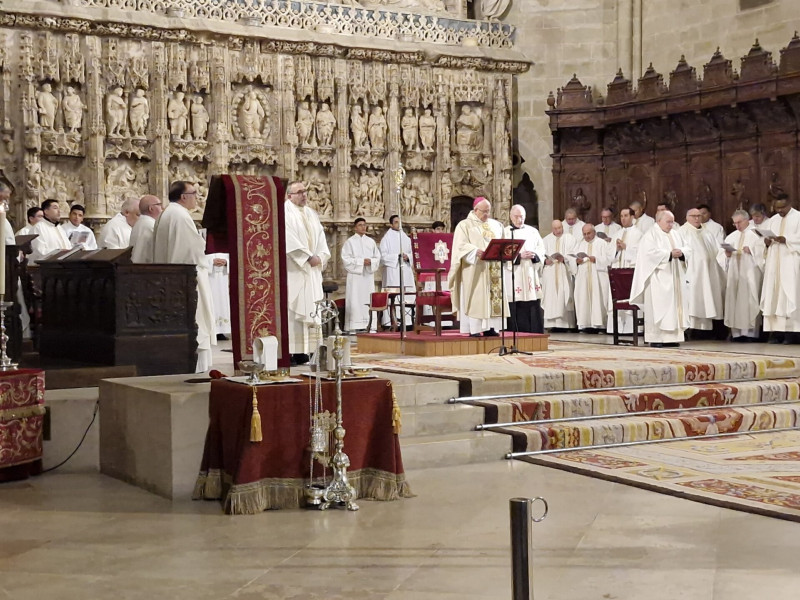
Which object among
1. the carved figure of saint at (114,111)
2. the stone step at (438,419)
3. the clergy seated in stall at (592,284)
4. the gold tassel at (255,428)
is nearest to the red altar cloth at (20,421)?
the gold tassel at (255,428)

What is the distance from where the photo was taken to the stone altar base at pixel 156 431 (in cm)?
671

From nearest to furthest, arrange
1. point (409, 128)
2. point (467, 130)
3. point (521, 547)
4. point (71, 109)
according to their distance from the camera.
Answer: point (521, 547), point (71, 109), point (409, 128), point (467, 130)

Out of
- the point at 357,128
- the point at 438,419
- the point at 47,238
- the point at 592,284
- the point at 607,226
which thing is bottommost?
the point at 438,419

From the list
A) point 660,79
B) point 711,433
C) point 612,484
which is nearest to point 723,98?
point 660,79

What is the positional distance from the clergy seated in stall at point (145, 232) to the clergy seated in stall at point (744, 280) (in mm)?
8384

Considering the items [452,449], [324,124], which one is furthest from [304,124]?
[452,449]

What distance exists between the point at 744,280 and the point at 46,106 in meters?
9.82

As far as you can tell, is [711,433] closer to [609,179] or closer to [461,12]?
[609,179]

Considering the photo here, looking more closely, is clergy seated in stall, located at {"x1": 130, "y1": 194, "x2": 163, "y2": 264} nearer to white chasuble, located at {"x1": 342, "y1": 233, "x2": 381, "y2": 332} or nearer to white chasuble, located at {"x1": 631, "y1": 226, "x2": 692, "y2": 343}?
white chasuble, located at {"x1": 631, "y1": 226, "x2": 692, "y2": 343}

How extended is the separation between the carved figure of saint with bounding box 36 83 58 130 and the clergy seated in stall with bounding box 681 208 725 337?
8.91m

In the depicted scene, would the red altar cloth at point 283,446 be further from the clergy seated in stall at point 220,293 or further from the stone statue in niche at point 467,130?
the stone statue in niche at point 467,130

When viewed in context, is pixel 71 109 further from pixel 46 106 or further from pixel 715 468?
pixel 715 468

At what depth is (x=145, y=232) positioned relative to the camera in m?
9.79

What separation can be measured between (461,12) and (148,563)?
51.1 ft
